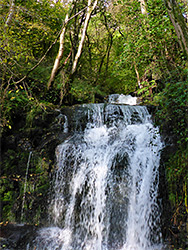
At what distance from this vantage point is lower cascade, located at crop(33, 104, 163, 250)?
158 inches

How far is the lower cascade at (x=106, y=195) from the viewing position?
13.2ft

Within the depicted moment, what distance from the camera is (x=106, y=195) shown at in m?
4.46

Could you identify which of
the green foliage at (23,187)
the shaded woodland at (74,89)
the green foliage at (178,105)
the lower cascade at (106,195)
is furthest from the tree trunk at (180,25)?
the green foliage at (23,187)

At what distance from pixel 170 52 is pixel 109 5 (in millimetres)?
7201

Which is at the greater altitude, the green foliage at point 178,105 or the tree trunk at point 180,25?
the tree trunk at point 180,25

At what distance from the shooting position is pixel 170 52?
17.2 ft

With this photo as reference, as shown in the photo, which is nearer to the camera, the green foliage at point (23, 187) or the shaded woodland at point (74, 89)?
the shaded woodland at point (74, 89)

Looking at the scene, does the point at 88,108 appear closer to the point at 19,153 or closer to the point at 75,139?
the point at 75,139

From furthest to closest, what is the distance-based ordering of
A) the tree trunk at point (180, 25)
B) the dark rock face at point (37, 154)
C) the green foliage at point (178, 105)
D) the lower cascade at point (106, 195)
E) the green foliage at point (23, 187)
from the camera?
1. the green foliage at point (23, 187)
2. the dark rock face at point (37, 154)
3. the lower cascade at point (106, 195)
4. the green foliage at point (178, 105)
5. the tree trunk at point (180, 25)

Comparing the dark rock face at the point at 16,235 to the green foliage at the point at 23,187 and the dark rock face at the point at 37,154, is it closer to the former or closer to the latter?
the dark rock face at the point at 37,154

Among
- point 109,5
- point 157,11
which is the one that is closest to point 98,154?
point 157,11

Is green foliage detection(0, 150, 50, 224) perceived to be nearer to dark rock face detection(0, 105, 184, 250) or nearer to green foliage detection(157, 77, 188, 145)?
dark rock face detection(0, 105, 184, 250)

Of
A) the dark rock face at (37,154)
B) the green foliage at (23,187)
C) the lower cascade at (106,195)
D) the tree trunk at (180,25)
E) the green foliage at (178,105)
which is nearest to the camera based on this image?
the tree trunk at (180,25)

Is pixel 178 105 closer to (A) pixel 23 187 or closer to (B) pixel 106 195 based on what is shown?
(B) pixel 106 195
